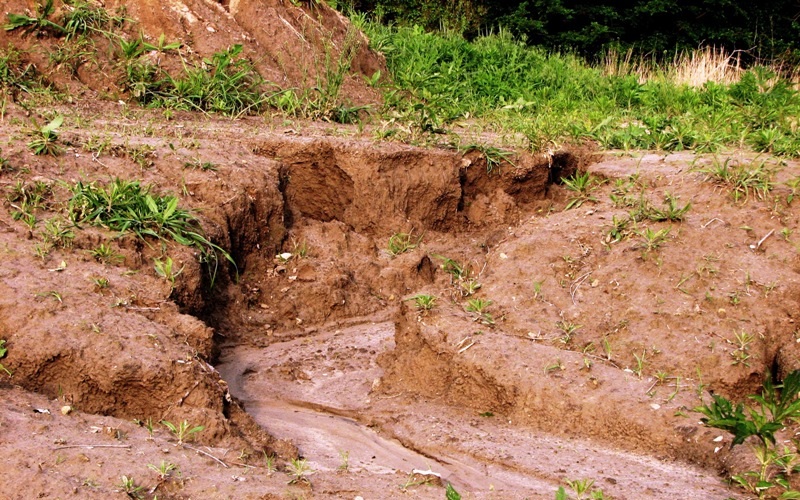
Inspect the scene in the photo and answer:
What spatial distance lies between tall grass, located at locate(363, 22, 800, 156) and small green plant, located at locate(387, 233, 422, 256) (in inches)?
36.3

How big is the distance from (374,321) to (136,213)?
1.71 metres

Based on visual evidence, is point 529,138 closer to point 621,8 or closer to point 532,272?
point 532,272

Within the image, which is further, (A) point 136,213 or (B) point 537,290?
(B) point 537,290

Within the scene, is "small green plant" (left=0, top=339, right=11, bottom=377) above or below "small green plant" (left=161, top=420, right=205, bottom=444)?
above

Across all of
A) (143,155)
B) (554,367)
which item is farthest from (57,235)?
(554,367)

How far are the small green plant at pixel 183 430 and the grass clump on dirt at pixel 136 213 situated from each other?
1467mm

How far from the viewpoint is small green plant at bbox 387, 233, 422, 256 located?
6785mm

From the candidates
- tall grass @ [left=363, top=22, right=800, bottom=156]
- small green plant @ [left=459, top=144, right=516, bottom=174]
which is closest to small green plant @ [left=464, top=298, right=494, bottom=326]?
small green plant @ [left=459, top=144, right=516, bottom=174]

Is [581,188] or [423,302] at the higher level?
[581,188]

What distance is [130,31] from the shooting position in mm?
8258

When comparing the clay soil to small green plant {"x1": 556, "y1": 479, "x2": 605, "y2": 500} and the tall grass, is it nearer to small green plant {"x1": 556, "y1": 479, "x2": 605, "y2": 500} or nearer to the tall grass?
small green plant {"x1": 556, "y1": 479, "x2": 605, "y2": 500}

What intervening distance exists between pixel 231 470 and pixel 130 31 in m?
5.60

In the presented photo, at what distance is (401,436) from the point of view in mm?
4703

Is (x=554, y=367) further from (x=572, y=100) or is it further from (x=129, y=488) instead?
(x=572, y=100)
